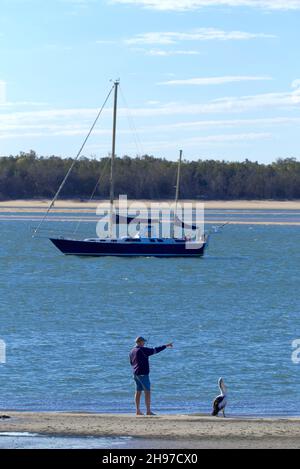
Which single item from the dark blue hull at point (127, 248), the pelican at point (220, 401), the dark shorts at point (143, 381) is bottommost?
the dark blue hull at point (127, 248)

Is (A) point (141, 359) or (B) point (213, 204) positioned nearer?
(A) point (141, 359)

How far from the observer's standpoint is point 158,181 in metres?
150

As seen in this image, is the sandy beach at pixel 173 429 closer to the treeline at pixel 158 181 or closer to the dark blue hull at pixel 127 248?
the dark blue hull at pixel 127 248

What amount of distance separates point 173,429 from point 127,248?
149 feet

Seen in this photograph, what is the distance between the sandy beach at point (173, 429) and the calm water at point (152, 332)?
8.84 ft

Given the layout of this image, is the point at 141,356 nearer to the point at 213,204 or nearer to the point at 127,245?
the point at 127,245

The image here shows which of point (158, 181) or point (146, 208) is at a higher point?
point (158, 181)

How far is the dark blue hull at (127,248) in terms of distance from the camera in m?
62.0

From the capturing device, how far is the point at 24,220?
130750 millimetres

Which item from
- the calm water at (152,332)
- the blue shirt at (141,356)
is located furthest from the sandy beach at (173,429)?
the calm water at (152,332)

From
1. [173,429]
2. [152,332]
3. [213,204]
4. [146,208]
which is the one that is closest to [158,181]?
[213,204]

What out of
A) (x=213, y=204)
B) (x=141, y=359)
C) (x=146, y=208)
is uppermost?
(x=141, y=359)

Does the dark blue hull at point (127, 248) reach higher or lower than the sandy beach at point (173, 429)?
lower

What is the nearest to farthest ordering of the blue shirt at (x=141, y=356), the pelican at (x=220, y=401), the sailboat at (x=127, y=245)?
the blue shirt at (x=141, y=356), the pelican at (x=220, y=401), the sailboat at (x=127, y=245)
